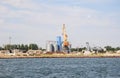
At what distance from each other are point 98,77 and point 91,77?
1191mm

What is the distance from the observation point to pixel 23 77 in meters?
65.4

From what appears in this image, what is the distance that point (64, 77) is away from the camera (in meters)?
65.9

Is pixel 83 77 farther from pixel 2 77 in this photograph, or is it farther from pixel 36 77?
pixel 2 77

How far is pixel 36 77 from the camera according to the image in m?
65.8

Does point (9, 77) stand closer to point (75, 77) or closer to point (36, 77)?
point (36, 77)

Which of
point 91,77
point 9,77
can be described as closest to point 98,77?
point 91,77

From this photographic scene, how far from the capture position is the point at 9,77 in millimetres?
65812

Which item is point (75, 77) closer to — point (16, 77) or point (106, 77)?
point (106, 77)

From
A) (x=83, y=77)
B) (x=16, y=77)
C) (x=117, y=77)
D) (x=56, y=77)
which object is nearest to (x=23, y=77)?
(x=16, y=77)

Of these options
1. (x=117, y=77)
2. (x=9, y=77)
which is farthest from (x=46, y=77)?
(x=117, y=77)

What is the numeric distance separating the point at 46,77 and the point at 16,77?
5068 mm

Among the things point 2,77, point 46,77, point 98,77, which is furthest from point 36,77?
point 98,77

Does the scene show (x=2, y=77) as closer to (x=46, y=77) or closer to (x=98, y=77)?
(x=46, y=77)

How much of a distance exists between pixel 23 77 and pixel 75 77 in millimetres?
8826
